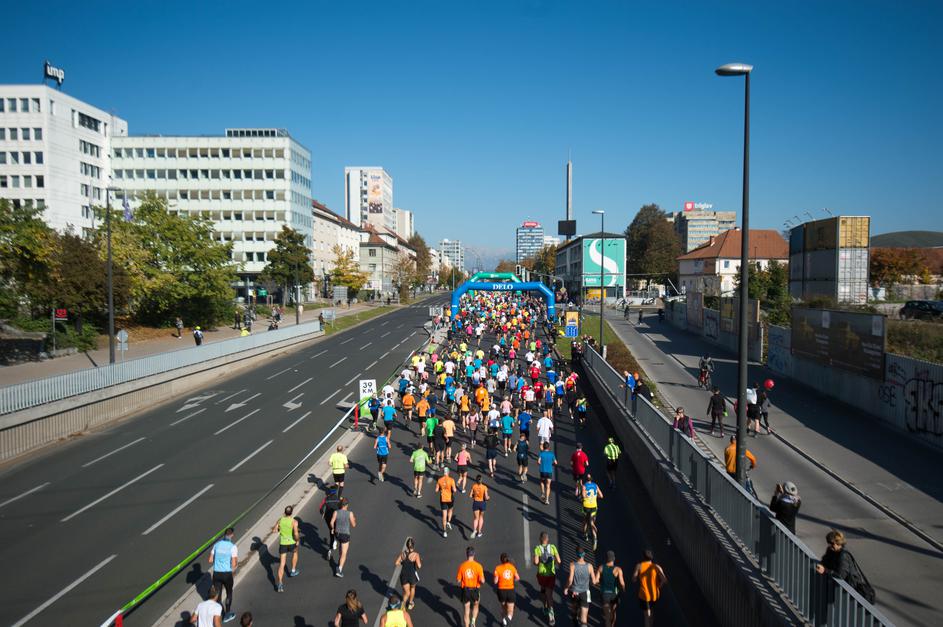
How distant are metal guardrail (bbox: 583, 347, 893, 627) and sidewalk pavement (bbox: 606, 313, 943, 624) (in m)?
1.81

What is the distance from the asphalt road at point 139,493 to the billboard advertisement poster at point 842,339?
17511mm

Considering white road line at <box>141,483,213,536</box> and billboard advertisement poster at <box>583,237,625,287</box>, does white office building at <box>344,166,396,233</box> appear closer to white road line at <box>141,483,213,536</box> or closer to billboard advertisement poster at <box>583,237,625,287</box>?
billboard advertisement poster at <box>583,237,625,287</box>

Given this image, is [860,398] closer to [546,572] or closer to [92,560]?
[546,572]

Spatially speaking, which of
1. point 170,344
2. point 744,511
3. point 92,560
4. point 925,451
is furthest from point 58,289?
point 925,451

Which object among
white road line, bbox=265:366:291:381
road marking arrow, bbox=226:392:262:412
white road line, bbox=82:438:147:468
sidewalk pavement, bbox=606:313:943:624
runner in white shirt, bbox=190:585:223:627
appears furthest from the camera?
white road line, bbox=265:366:291:381

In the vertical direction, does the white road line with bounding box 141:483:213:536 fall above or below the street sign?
below

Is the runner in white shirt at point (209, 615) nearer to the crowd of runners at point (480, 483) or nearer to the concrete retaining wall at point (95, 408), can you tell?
the crowd of runners at point (480, 483)

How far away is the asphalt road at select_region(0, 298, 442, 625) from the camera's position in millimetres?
10070

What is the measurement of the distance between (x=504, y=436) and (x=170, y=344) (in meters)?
30.2

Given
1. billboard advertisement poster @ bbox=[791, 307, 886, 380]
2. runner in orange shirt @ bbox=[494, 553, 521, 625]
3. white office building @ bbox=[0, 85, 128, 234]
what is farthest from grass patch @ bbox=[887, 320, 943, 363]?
white office building @ bbox=[0, 85, 128, 234]

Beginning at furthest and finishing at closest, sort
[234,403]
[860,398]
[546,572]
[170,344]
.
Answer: [170,344], [234,403], [860,398], [546,572]

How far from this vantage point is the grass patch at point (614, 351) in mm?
28106

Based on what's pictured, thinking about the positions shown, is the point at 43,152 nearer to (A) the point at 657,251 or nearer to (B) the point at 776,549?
(B) the point at 776,549

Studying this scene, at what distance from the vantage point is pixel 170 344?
132 feet
